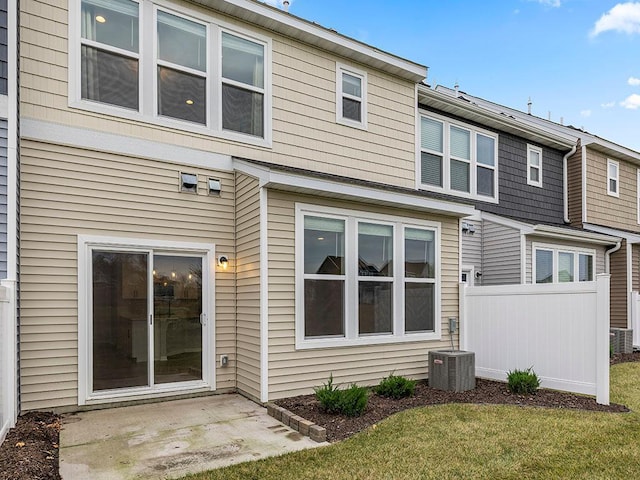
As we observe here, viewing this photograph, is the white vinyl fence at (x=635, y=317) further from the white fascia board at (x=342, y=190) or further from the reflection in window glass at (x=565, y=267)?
the white fascia board at (x=342, y=190)

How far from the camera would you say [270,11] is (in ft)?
22.0

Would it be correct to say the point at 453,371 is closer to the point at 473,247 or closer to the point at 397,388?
the point at 397,388

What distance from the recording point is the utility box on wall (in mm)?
6430

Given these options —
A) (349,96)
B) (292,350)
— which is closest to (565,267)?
(349,96)

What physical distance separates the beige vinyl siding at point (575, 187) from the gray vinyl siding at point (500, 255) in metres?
3.63

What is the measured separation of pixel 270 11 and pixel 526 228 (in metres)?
6.43

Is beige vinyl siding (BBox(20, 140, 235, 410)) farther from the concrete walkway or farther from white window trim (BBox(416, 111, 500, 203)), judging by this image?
white window trim (BBox(416, 111, 500, 203))

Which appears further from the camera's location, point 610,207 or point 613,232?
point 610,207

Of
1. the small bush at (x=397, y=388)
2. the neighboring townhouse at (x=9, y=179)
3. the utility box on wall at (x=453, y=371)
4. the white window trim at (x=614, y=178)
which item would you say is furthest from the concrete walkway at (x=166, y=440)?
the white window trim at (x=614, y=178)

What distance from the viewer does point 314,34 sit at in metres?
7.19

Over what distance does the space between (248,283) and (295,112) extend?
2.87 m

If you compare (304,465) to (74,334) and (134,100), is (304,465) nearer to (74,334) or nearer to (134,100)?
(74,334)

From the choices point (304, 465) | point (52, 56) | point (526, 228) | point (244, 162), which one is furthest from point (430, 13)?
point (304, 465)

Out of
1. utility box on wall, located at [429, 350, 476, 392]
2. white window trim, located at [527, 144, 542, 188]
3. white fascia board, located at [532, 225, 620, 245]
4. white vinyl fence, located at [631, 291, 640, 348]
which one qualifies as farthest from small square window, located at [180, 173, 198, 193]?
white vinyl fence, located at [631, 291, 640, 348]
